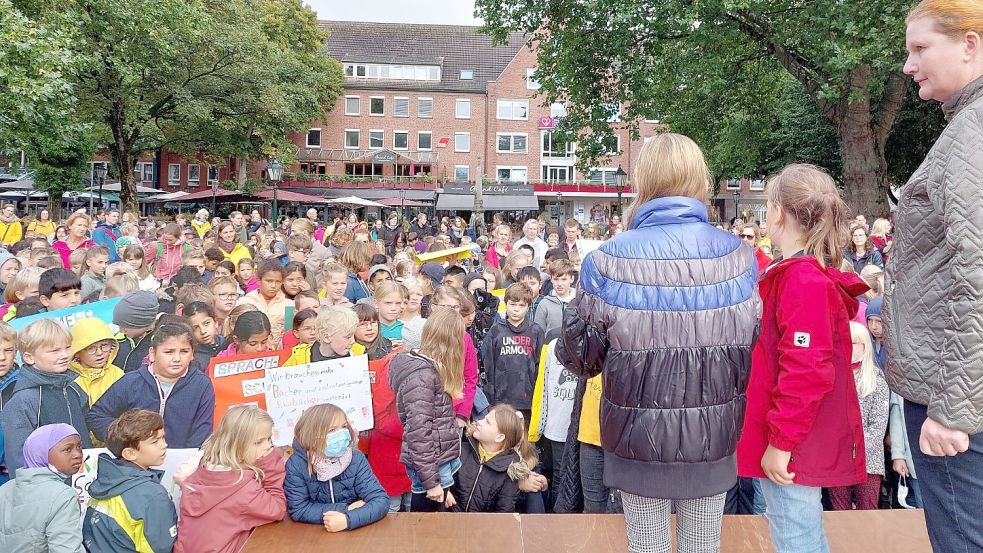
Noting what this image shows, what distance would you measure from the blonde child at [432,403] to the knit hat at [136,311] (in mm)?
2339

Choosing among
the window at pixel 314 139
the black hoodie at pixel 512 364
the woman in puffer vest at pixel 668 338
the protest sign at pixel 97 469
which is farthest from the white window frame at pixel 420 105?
the woman in puffer vest at pixel 668 338

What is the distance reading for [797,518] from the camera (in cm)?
283

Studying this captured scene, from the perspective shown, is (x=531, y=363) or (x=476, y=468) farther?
(x=531, y=363)

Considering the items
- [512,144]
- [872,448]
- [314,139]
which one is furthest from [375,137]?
[872,448]

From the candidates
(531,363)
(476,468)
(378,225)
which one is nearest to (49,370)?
(476,468)

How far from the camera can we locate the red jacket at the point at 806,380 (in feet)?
8.68

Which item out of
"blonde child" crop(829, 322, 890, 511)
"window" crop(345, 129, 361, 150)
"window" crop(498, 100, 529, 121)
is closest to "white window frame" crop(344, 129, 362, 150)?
"window" crop(345, 129, 361, 150)

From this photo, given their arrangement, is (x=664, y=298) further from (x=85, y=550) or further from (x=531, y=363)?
(x=531, y=363)

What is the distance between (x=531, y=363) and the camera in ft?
20.5

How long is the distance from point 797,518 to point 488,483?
2.38 metres

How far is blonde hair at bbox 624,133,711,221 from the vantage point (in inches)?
102

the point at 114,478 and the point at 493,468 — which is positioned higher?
the point at 114,478

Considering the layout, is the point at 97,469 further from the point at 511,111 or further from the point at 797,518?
the point at 511,111

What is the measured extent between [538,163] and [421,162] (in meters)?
8.74
